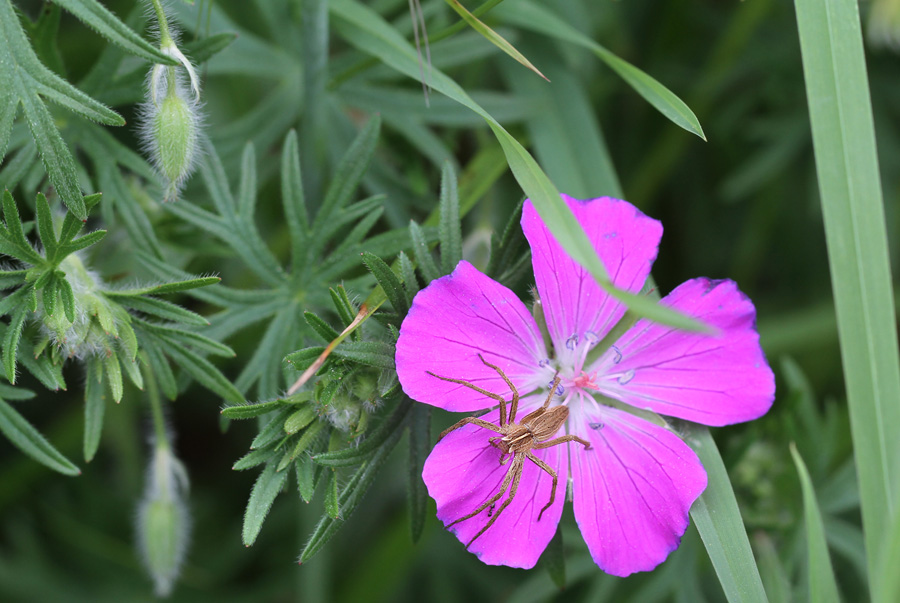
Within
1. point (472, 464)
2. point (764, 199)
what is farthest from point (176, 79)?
point (764, 199)

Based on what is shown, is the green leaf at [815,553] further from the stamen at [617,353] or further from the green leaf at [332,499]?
the green leaf at [332,499]

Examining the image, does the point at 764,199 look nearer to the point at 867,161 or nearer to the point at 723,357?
the point at 867,161

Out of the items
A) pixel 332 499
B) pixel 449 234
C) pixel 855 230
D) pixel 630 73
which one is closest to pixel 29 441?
pixel 332 499

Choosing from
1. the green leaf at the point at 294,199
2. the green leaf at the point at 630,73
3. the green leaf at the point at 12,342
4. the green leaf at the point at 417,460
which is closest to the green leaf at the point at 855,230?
the green leaf at the point at 630,73

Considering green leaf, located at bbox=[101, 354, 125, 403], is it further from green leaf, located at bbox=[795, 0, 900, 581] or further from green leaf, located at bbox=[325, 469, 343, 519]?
green leaf, located at bbox=[795, 0, 900, 581]

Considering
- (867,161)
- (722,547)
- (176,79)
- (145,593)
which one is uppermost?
(176,79)

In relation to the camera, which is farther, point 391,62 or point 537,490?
point 391,62

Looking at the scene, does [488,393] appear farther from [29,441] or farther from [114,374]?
[29,441]
